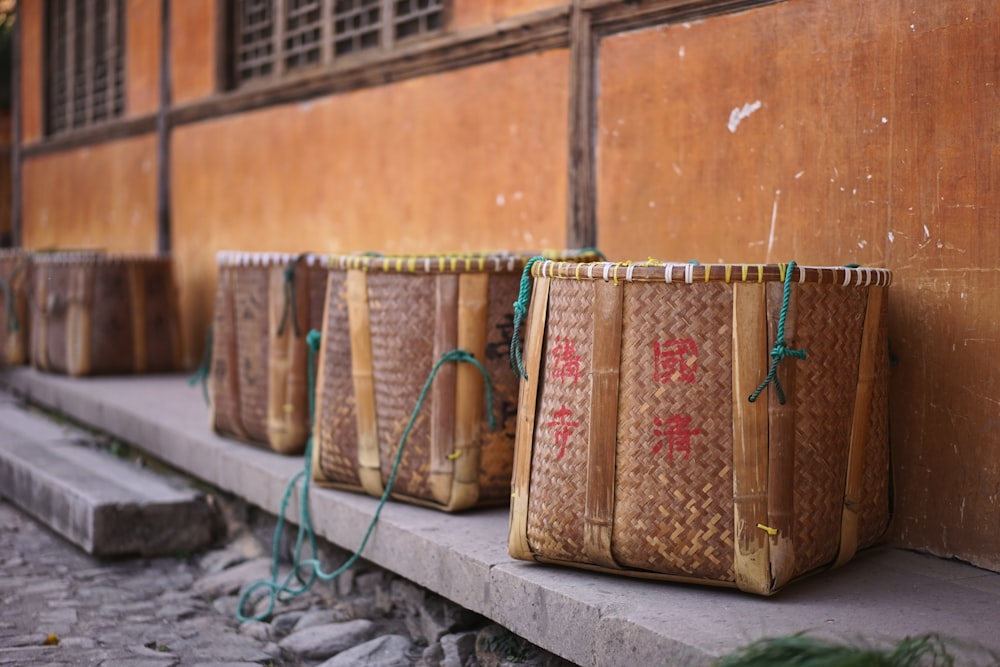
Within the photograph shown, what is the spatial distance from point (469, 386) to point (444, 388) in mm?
77

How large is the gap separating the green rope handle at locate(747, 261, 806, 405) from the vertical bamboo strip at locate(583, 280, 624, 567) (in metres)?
0.33

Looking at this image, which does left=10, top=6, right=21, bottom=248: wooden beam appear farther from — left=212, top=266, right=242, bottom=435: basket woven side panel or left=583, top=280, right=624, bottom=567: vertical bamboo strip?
left=583, top=280, right=624, bottom=567: vertical bamboo strip

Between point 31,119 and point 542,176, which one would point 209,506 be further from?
point 31,119

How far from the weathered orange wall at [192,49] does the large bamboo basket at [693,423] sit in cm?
543

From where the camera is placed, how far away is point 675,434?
2715mm

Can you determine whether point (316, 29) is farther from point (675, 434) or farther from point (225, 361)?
point (675, 434)

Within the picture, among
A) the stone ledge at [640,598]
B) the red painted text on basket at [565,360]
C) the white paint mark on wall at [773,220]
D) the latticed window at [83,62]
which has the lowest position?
the stone ledge at [640,598]

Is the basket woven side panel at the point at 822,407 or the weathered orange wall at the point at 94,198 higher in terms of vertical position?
the weathered orange wall at the point at 94,198

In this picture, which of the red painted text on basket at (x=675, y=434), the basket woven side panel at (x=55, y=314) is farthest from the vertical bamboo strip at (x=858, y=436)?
the basket woven side panel at (x=55, y=314)

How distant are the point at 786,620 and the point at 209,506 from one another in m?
2.88

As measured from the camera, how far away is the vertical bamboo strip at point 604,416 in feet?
9.08

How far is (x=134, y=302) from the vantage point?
285 inches

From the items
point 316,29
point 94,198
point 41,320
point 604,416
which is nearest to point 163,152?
point 41,320

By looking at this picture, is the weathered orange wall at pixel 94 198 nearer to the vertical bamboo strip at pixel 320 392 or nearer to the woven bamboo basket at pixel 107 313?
the woven bamboo basket at pixel 107 313
